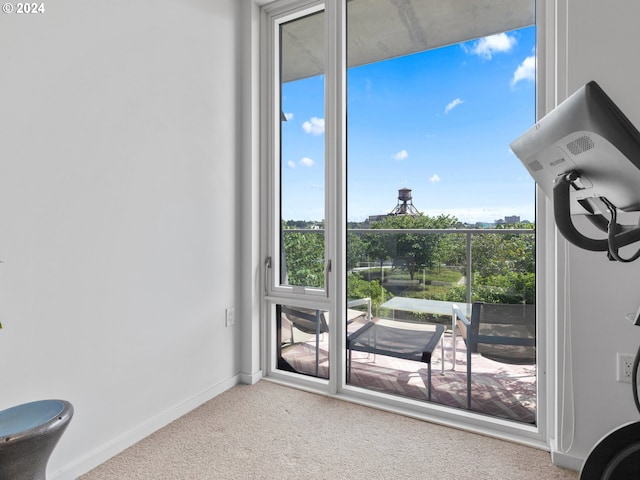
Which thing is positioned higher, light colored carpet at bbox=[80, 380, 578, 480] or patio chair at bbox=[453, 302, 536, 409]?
patio chair at bbox=[453, 302, 536, 409]

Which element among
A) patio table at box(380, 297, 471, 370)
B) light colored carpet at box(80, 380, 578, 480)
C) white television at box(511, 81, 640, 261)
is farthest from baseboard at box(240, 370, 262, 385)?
white television at box(511, 81, 640, 261)

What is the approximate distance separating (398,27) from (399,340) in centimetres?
192

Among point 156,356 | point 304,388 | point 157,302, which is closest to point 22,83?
point 157,302

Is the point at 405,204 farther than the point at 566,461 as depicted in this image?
Yes

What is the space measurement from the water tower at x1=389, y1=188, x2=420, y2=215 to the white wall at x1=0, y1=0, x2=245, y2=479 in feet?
3.59

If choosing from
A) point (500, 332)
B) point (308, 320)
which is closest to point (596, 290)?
point (500, 332)

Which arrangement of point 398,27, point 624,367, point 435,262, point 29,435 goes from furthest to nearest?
point 398,27, point 435,262, point 624,367, point 29,435

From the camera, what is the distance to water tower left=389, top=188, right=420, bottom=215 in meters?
2.17

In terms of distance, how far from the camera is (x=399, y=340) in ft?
7.47

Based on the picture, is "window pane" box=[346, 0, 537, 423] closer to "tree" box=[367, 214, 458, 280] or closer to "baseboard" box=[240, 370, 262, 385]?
"tree" box=[367, 214, 458, 280]

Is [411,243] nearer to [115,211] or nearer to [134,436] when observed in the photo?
[115,211]

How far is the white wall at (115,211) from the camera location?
1396mm

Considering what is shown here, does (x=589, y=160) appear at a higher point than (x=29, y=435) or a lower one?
higher

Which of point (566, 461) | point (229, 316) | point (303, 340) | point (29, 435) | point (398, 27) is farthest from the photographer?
point (303, 340)
